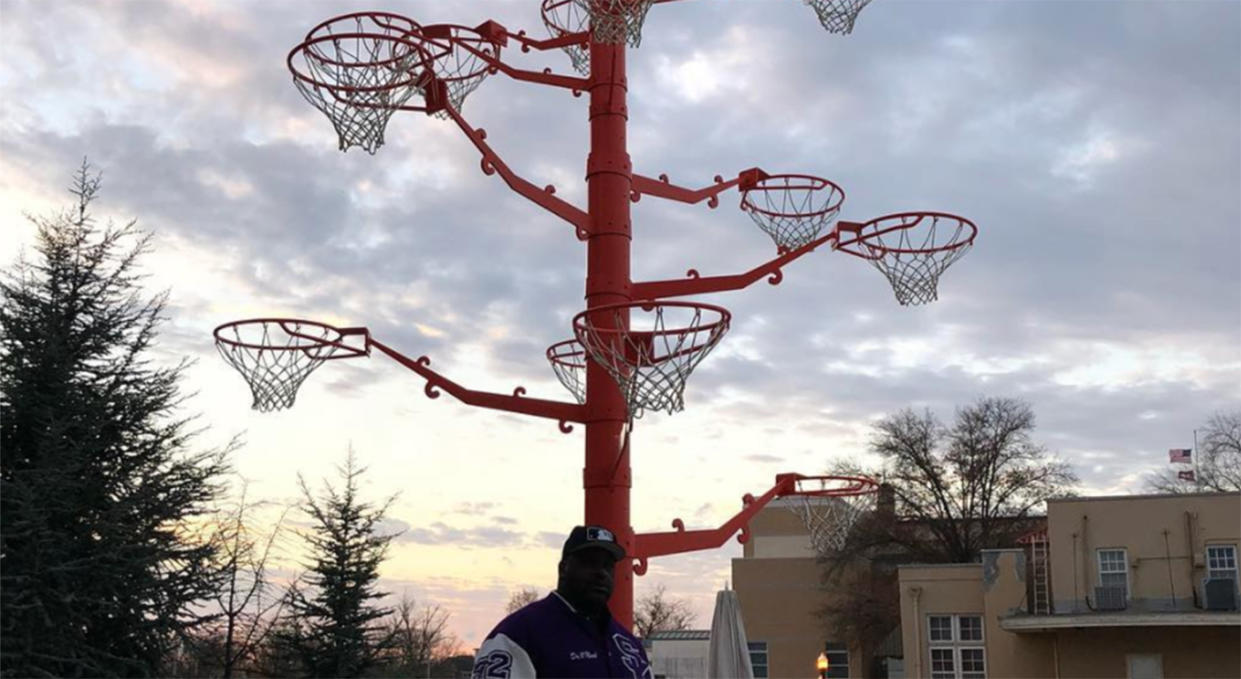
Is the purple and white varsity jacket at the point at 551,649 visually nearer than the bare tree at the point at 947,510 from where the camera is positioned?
Yes

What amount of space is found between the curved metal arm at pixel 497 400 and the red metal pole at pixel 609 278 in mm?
169

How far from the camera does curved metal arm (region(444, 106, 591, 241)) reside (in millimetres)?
10156

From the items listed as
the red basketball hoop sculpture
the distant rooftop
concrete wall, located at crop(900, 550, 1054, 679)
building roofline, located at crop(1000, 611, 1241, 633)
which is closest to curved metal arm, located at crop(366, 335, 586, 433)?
the red basketball hoop sculpture

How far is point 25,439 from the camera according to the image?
525 inches

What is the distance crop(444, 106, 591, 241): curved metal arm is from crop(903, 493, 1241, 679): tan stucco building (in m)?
25.8

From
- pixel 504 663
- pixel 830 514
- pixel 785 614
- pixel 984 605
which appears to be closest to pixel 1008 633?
pixel 984 605

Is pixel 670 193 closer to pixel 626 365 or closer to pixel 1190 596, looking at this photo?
pixel 626 365

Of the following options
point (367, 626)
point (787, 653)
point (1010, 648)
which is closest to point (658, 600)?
point (787, 653)

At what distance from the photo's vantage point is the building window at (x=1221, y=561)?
32781 mm

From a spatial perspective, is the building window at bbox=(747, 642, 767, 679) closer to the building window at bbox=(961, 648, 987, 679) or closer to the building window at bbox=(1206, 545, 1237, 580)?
the building window at bbox=(961, 648, 987, 679)

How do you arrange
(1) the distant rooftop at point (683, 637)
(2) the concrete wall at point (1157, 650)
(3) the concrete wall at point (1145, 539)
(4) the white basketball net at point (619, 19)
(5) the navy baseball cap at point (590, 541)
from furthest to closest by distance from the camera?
(1) the distant rooftop at point (683, 637), (3) the concrete wall at point (1145, 539), (2) the concrete wall at point (1157, 650), (4) the white basketball net at point (619, 19), (5) the navy baseball cap at point (590, 541)

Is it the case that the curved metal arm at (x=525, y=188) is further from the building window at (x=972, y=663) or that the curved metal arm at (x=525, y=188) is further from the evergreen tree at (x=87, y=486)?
the building window at (x=972, y=663)

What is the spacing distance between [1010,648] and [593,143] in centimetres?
2804

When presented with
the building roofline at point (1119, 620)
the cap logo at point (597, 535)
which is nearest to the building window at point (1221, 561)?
the building roofline at point (1119, 620)
